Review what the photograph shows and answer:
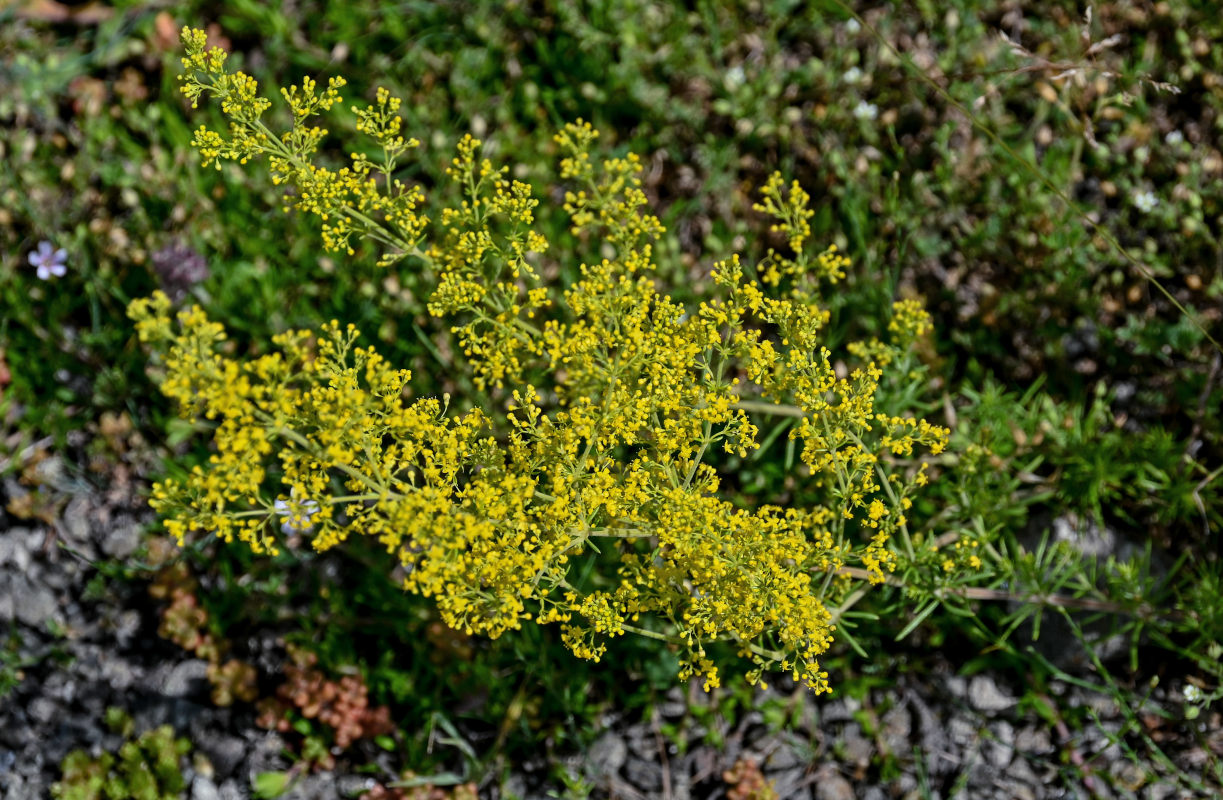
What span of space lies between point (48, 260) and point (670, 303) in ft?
11.5

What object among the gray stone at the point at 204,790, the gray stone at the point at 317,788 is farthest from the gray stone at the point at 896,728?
the gray stone at the point at 204,790

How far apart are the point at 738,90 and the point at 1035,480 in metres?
2.57

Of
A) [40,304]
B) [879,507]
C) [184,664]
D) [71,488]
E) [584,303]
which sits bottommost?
[184,664]

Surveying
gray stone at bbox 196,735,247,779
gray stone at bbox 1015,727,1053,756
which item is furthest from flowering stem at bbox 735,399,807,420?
gray stone at bbox 196,735,247,779

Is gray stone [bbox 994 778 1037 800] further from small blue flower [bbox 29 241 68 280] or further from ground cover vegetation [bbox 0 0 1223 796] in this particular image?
small blue flower [bbox 29 241 68 280]

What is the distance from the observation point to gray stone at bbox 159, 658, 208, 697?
4.97 metres

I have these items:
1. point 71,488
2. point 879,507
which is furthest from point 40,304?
point 879,507

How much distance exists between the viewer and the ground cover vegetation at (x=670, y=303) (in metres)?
3.95

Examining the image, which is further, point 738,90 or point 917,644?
point 738,90

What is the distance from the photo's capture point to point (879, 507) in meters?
3.10

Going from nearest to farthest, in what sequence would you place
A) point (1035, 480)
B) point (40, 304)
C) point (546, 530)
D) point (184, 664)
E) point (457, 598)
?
1. point (457, 598)
2. point (546, 530)
3. point (1035, 480)
4. point (184, 664)
5. point (40, 304)

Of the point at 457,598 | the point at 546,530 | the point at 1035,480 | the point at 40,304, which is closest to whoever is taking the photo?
the point at 457,598

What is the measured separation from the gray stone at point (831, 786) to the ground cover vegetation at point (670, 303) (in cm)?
41

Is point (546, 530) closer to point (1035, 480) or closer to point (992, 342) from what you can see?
point (1035, 480)
